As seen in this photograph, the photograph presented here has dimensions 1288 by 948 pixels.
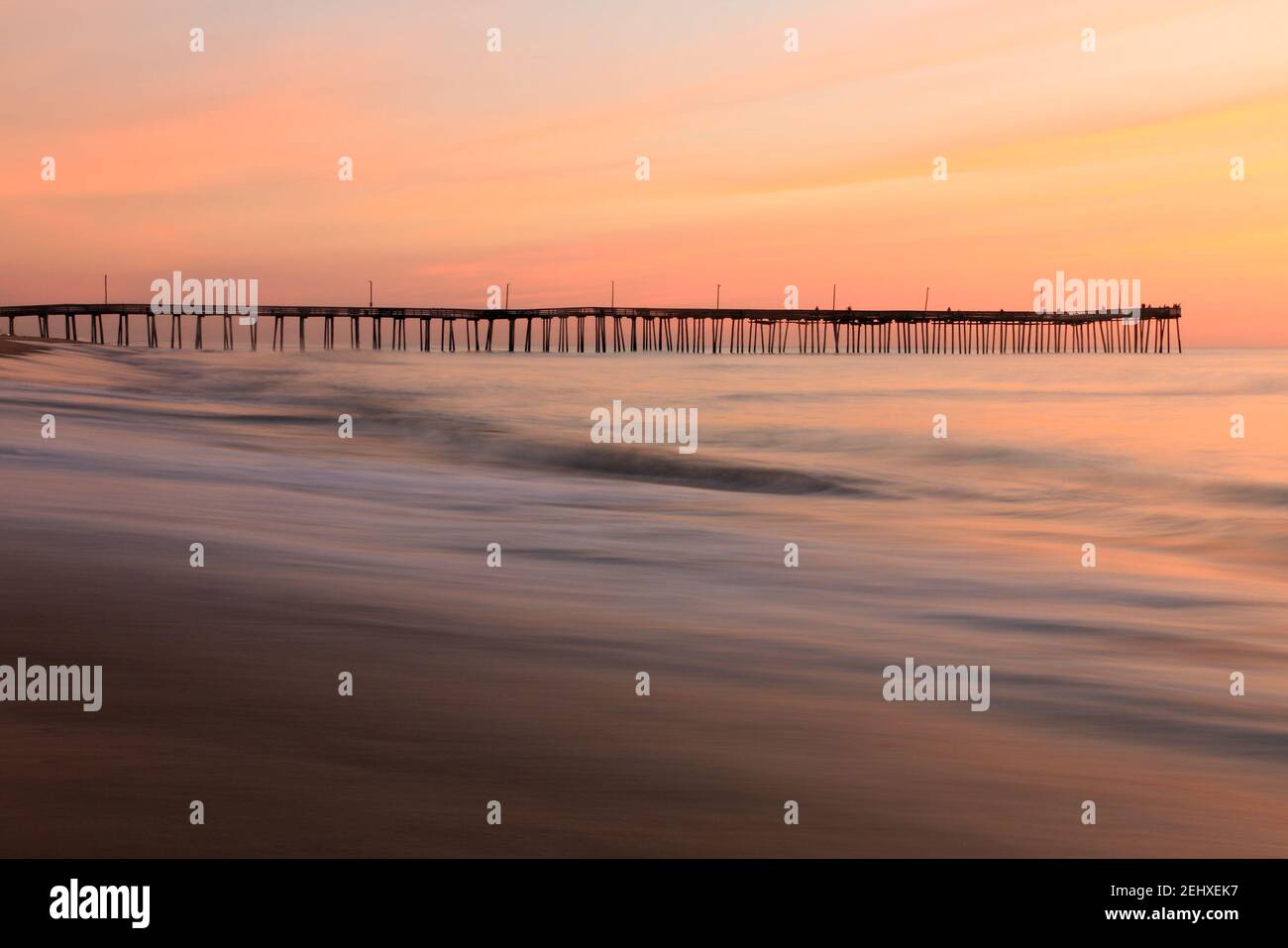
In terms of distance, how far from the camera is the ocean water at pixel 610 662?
4102mm

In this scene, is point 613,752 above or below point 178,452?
below

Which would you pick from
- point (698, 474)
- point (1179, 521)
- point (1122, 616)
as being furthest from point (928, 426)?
point (1122, 616)

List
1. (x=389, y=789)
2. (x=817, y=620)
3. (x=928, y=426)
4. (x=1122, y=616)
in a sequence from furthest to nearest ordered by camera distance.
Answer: (x=928, y=426)
(x=1122, y=616)
(x=817, y=620)
(x=389, y=789)

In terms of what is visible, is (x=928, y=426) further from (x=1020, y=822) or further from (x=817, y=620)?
(x=1020, y=822)

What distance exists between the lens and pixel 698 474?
1784 centimetres

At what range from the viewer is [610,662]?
6.06 metres

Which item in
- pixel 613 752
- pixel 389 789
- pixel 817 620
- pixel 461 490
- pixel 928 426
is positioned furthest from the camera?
pixel 928 426

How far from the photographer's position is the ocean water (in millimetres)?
4102

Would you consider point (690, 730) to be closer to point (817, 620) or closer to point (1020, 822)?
point (1020, 822)

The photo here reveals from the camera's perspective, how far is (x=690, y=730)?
5035 mm

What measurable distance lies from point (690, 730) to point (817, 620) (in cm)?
251

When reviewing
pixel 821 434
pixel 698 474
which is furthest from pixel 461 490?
pixel 821 434
